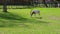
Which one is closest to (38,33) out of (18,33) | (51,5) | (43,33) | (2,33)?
(43,33)

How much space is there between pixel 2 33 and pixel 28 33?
1.60 m

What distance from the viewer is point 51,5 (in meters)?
54.6

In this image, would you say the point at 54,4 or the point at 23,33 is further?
the point at 54,4

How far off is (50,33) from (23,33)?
1662mm

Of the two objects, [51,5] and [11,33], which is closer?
[11,33]

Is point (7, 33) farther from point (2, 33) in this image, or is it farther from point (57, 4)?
point (57, 4)

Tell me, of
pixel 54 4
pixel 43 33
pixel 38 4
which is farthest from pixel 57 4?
pixel 43 33

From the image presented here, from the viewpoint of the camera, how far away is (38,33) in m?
14.6

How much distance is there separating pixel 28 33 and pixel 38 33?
0.62 metres

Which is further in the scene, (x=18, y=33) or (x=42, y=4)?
(x=42, y=4)

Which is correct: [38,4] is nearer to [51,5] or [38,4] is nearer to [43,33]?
[51,5]

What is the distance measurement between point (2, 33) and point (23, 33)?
1.29 meters

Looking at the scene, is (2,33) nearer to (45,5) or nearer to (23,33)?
(23,33)

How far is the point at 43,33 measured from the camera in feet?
48.1
